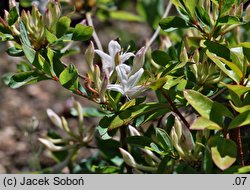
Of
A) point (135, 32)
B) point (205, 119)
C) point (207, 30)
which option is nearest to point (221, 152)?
point (205, 119)

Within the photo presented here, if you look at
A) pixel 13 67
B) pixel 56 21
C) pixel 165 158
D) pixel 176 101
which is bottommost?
pixel 13 67

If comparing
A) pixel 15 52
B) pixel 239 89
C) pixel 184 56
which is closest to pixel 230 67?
pixel 239 89

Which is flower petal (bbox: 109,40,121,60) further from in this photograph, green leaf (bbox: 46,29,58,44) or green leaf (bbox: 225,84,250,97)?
green leaf (bbox: 225,84,250,97)

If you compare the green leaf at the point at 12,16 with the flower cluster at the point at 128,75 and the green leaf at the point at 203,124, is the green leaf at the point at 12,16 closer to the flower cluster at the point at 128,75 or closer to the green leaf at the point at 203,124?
the flower cluster at the point at 128,75

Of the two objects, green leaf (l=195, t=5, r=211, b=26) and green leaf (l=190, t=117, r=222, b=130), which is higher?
green leaf (l=195, t=5, r=211, b=26)

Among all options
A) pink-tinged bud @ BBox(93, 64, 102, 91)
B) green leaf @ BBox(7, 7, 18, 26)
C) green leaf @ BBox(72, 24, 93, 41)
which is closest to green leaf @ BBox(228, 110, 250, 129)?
pink-tinged bud @ BBox(93, 64, 102, 91)

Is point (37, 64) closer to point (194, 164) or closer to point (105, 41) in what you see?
point (194, 164)
